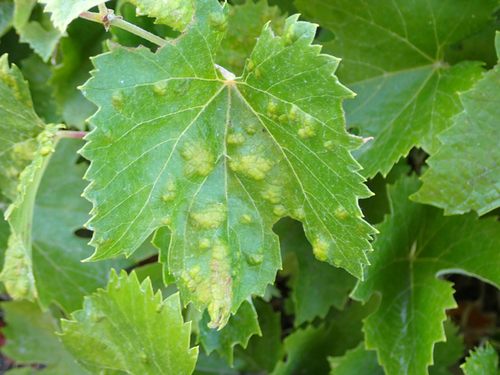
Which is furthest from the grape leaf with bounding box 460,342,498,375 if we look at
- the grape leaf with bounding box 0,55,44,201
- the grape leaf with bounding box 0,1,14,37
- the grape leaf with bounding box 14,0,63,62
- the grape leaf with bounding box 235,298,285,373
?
the grape leaf with bounding box 0,1,14,37

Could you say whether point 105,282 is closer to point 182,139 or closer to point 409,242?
point 182,139

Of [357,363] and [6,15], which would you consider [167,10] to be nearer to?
[6,15]

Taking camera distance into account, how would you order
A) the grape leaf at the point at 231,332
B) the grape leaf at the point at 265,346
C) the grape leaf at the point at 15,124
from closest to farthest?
the grape leaf at the point at 15,124 → the grape leaf at the point at 231,332 → the grape leaf at the point at 265,346

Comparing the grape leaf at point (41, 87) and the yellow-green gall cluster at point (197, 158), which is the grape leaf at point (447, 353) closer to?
the yellow-green gall cluster at point (197, 158)

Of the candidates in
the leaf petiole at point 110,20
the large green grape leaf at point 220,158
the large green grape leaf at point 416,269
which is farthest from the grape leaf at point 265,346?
the leaf petiole at point 110,20

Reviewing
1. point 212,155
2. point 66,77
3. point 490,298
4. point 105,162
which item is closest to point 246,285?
point 212,155

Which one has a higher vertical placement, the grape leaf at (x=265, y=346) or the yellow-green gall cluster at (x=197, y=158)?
the yellow-green gall cluster at (x=197, y=158)

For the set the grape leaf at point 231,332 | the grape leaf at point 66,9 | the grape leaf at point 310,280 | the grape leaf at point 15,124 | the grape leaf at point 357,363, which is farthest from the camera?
the grape leaf at point 310,280
